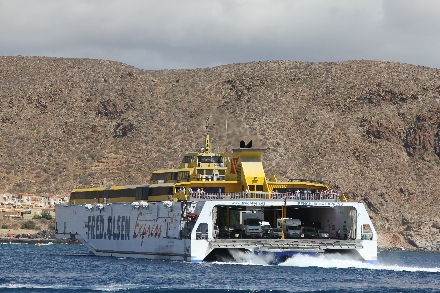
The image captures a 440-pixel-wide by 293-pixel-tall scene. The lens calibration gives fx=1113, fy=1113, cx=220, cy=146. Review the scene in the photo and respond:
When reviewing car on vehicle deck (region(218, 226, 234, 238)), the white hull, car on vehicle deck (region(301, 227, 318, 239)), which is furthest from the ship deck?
car on vehicle deck (region(218, 226, 234, 238))

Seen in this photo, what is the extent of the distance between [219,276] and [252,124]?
3480 inches

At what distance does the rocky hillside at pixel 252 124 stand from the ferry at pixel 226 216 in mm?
53470

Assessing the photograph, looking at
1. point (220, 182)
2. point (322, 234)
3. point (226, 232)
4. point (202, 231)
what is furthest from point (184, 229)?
point (322, 234)

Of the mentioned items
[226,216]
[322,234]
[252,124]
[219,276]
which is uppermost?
[252,124]

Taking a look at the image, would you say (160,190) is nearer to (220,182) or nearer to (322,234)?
(220,182)

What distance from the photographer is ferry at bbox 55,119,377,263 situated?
67.1 metres

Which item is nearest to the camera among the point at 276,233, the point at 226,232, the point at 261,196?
the point at 276,233

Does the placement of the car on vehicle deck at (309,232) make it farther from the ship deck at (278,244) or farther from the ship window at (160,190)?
the ship window at (160,190)

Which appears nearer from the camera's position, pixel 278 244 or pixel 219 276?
pixel 219 276

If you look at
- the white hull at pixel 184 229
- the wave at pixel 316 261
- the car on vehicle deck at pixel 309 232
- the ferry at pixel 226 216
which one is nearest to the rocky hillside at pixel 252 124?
the white hull at pixel 184 229

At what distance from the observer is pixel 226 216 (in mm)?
73688

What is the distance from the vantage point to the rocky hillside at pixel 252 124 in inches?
5472

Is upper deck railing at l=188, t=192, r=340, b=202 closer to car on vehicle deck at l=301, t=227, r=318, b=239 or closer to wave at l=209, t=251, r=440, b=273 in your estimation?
car on vehicle deck at l=301, t=227, r=318, b=239

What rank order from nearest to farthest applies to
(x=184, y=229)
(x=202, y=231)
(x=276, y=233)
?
(x=202, y=231) < (x=276, y=233) < (x=184, y=229)
